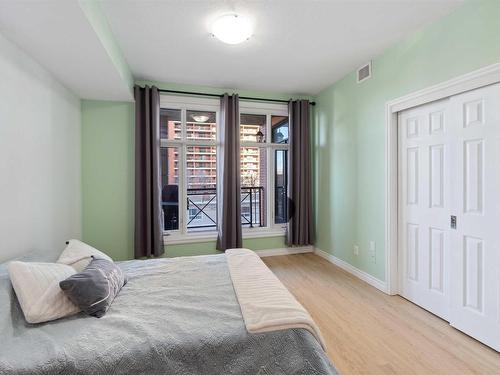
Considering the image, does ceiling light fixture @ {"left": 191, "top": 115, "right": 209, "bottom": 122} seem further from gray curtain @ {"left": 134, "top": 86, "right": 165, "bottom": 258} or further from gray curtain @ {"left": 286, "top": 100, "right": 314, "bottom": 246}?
gray curtain @ {"left": 286, "top": 100, "right": 314, "bottom": 246}

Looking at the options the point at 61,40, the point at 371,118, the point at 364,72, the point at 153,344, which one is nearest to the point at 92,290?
the point at 153,344

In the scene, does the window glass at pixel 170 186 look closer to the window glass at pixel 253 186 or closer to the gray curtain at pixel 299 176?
the window glass at pixel 253 186

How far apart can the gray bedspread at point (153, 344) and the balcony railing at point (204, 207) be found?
2344mm

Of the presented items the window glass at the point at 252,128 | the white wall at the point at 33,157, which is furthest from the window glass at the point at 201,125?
the white wall at the point at 33,157

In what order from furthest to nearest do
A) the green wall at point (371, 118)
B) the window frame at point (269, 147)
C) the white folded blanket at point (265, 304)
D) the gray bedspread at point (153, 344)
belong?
the window frame at point (269, 147)
the green wall at point (371, 118)
the white folded blanket at point (265, 304)
the gray bedspread at point (153, 344)

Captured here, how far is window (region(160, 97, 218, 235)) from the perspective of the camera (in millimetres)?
3707

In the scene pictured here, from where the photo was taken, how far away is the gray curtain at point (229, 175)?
3.67 m

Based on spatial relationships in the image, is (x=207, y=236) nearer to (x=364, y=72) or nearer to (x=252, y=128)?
(x=252, y=128)

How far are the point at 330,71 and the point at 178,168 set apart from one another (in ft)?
8.12

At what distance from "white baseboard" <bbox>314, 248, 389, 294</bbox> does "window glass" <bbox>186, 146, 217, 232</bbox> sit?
1.79 m

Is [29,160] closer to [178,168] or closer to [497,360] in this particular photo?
[178,168]

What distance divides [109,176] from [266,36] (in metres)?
2.61

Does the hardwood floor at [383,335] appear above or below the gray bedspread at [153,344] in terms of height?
below

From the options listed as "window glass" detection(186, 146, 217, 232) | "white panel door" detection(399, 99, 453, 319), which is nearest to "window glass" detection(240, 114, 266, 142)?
"window glass" detection(186, 146, 217, 232)
